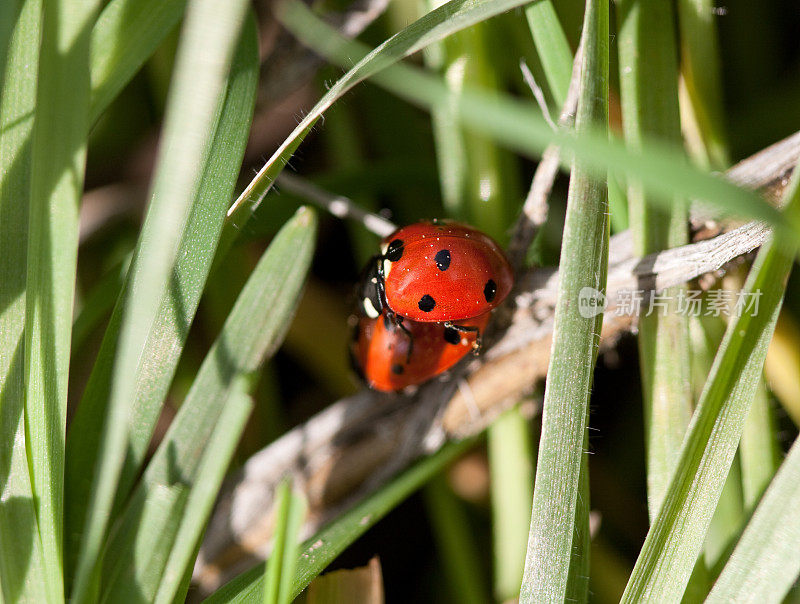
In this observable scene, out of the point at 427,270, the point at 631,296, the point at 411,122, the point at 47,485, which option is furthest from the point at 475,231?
the point at 47,485

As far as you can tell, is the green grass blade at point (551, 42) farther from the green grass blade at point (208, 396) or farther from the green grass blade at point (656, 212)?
the green grass blade at point (208, 396)

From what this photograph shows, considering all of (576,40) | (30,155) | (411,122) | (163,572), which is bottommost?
(163,572)

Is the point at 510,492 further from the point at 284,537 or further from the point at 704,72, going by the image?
the point at 704,72

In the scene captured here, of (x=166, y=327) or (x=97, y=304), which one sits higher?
(x=97, y=304)

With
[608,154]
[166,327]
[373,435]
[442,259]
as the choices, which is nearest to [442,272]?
[442,259]

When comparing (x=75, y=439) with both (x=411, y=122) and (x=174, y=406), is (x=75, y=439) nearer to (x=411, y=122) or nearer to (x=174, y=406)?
(x=174, y=406)

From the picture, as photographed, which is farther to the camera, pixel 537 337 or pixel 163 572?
pixel 537 337

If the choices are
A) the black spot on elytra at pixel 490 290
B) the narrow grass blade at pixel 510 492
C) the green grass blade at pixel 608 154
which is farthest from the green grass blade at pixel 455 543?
the green grass blade at pixel 608 154
